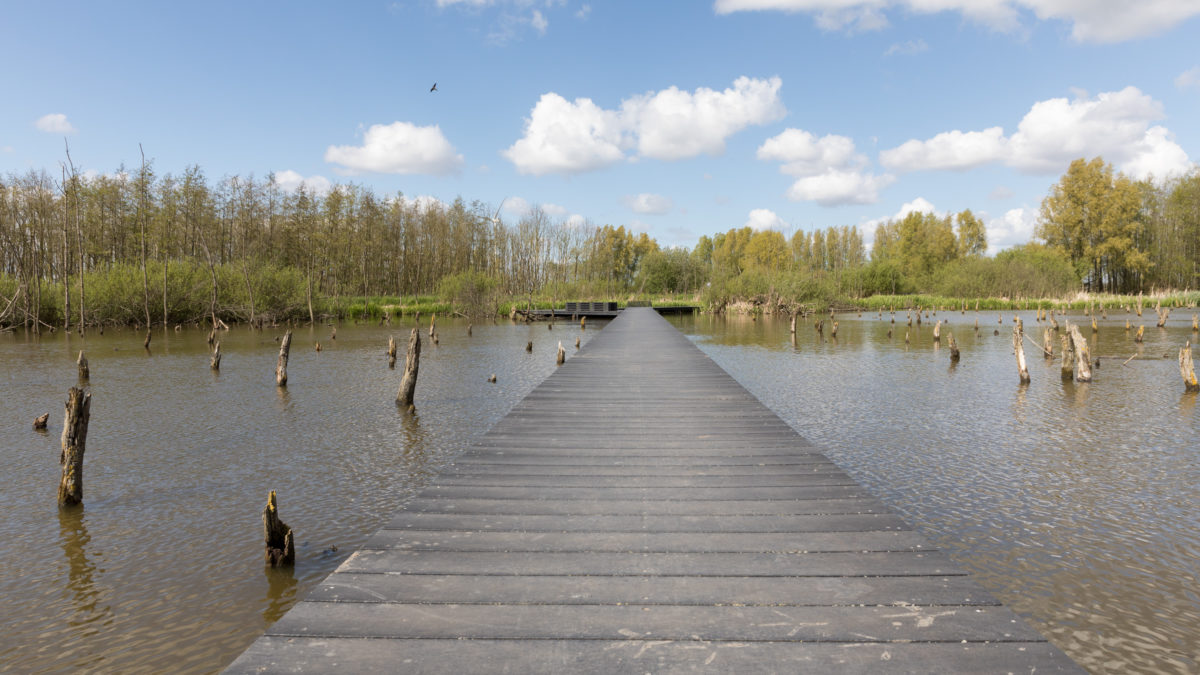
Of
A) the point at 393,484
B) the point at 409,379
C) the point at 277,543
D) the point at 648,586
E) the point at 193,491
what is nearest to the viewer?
the point at 648,586

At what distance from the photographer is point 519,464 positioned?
4.59 meters

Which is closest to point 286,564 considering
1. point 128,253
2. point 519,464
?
point 519,464

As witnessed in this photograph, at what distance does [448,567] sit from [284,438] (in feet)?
21.3

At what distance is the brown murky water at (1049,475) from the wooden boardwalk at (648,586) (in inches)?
61.7

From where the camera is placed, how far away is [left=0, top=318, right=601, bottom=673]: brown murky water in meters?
3.68

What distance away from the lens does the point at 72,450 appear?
568 cm

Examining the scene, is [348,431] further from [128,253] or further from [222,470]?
[128,253]

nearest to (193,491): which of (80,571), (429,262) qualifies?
(80,571)

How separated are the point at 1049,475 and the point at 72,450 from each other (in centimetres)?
939

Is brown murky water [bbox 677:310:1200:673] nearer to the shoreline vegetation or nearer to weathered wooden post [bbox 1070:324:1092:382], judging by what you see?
weathered wooden post [bbox 1070:324:1092:382]

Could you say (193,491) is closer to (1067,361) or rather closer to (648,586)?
(648,586)

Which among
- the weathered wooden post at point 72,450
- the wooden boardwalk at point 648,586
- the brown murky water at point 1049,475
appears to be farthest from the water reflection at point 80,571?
the brown murky water at point 1049,475

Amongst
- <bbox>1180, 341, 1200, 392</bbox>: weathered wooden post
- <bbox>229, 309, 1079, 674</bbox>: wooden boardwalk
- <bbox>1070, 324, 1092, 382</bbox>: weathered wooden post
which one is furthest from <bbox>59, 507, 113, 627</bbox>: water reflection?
<bbox>1180, 341, 1200, 392</bbox>: weathered wooden post

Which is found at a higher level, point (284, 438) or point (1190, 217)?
point (1190, 217)
